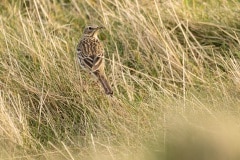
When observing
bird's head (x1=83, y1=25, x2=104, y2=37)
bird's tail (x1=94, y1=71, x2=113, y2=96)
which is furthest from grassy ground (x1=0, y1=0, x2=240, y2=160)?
bird's head (x1=83, y1=25, x2=104, y2=37)

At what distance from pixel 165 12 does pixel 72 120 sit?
221 cm

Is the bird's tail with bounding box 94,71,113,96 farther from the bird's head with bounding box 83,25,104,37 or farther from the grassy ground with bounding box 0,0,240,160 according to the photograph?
the bird's head with bounding box 83,25,104,37

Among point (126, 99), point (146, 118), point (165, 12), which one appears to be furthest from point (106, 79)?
point (165, 12)

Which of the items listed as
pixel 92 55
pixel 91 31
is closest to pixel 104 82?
pixel 92 55

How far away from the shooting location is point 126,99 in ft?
20.7

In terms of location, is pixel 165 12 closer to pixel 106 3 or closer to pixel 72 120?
pixel 106 3

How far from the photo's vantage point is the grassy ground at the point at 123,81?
5508 millimetres

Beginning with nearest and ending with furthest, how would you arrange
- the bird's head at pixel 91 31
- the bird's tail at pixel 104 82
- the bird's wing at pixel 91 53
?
the bird's tail at pixel 104 82 → the bird's wing at pixel 91 53 → the bird's head at pixel 91 31

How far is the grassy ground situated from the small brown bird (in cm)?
8

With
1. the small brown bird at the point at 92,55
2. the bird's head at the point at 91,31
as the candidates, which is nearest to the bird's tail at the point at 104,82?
the small brown bird at the point at 92,55

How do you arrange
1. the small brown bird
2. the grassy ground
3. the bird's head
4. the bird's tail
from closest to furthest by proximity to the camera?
the grassy ground
the bird's tail
the small brown bird
the bird's head

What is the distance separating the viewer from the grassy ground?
18.1ft

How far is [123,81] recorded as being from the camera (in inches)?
263

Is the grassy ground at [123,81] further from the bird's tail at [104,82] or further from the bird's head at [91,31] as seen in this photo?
the bird's head at [91,31]
